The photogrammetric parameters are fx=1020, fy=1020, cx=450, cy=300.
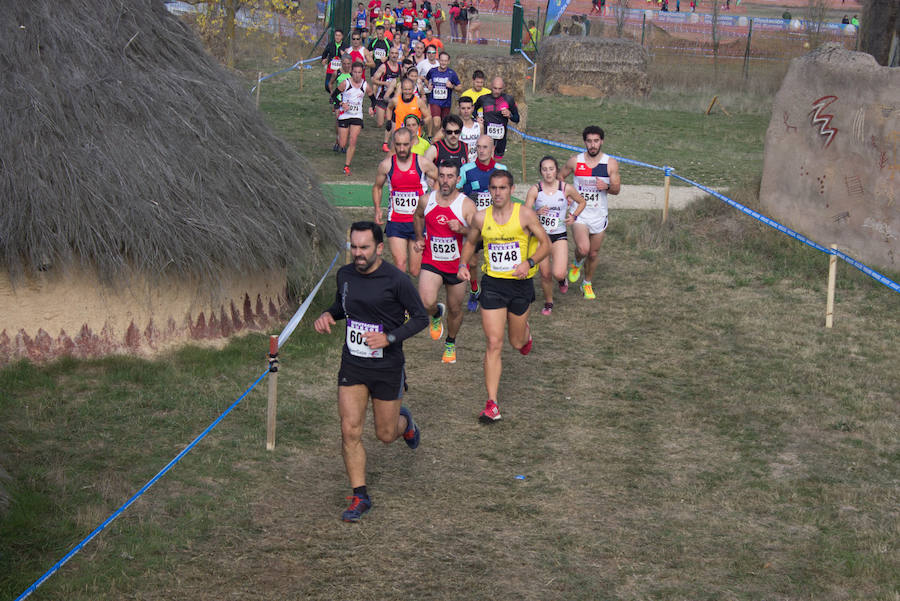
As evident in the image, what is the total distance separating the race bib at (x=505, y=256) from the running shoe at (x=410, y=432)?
1.67 m

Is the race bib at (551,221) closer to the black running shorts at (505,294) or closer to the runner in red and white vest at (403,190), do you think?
the runner in red and white vest at (403,190)

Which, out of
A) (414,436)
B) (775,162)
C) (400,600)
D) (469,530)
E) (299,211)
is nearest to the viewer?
(400,600)

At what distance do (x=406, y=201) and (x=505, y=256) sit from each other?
252 centimetres

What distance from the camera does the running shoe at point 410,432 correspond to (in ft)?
23.9

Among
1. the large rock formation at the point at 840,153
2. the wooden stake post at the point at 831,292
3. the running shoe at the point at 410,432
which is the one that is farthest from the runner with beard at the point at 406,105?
the running shoe at the point at 410,432

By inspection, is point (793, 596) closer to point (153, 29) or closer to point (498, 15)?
point (153, 29)

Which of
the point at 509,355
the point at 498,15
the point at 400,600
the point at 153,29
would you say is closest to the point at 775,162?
the point at 509,355

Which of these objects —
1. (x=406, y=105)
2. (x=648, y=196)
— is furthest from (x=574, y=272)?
(x=406, y=105)

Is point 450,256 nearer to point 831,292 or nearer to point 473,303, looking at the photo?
point 473,303

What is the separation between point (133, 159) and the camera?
909 centimetres

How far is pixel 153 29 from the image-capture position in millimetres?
10344

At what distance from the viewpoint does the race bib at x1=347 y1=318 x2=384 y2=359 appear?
657 cm

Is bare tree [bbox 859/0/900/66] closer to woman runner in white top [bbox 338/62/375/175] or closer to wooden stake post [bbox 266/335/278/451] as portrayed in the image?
woman runner in white top [bbox 338/62/375/175]

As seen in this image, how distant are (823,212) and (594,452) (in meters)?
6.75
